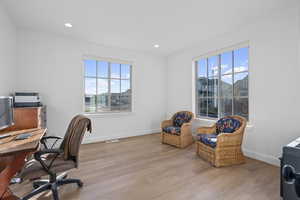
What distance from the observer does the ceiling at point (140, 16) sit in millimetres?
2361

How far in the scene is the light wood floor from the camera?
1.83 metres

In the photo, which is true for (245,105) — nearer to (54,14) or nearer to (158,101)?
(158,101)

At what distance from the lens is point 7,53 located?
8.77ft

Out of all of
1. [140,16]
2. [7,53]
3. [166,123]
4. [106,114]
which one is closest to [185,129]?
[166,123]

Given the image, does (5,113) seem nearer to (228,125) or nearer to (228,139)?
(228,139)

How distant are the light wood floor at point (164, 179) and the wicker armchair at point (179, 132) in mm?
416

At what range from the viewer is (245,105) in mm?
3205

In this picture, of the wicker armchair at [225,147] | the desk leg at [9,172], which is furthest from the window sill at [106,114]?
the wicker armchair at [225,147]

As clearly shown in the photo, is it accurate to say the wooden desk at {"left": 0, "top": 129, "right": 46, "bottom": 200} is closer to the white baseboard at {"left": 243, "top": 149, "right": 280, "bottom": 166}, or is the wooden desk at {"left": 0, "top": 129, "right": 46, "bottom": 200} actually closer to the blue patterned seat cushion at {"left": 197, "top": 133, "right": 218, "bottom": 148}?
the blue patterned seat cushion at {"left": 197, "top": 133, "right": 218, "bottom": 148}

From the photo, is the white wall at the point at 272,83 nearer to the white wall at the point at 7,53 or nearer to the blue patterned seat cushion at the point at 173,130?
the blue patterned seat cushion at the point at 173,130

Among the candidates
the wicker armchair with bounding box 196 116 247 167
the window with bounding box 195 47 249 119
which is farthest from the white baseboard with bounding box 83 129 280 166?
the window with bounding box 195 47 249 119

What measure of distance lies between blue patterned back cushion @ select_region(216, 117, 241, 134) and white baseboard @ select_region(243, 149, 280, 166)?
2.22ft

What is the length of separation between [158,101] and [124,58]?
187 centimetres

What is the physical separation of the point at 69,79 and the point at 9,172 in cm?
267
